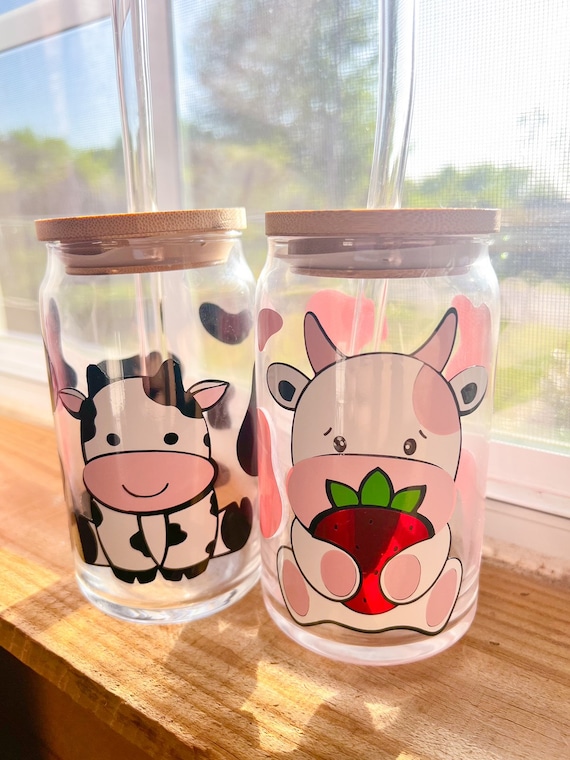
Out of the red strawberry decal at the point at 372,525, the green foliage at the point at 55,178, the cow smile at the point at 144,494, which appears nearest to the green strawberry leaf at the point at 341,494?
the red strawberry decal at the point at 372,525

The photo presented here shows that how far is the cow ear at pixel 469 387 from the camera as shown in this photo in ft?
1.19

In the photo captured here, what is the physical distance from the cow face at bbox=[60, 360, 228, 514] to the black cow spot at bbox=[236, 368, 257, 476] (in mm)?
33

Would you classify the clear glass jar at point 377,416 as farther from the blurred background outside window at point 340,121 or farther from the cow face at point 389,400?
the blurred background outside window at point 340,121

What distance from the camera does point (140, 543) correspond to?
43 cm

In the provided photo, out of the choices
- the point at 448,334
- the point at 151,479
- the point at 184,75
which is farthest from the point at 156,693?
the point at 184,75

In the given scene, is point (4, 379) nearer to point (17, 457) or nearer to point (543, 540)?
point (17, 457)

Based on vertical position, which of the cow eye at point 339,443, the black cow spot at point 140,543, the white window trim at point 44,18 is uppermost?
the white window trim at point 44,18

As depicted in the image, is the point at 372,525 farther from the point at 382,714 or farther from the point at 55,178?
the point at 55,178

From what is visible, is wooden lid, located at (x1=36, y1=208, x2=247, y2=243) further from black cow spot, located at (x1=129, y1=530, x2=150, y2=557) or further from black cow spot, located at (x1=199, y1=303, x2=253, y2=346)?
black cow spot, located at (x1=129, y1=530, x2=150, y2=557)

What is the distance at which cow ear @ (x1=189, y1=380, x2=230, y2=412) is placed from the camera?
1.36 feet

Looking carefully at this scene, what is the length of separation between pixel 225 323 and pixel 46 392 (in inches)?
18.9

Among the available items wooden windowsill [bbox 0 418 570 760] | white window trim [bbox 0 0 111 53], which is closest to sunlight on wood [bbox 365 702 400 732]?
wooden windowsill [bbox 0 418 570 760]

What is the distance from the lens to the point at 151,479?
0.41 metres

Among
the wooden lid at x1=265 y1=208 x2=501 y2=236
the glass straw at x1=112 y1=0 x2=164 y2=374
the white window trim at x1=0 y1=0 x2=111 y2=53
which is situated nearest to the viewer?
the wooden lid at x1=265 y1=208 x2=501 y2=236
